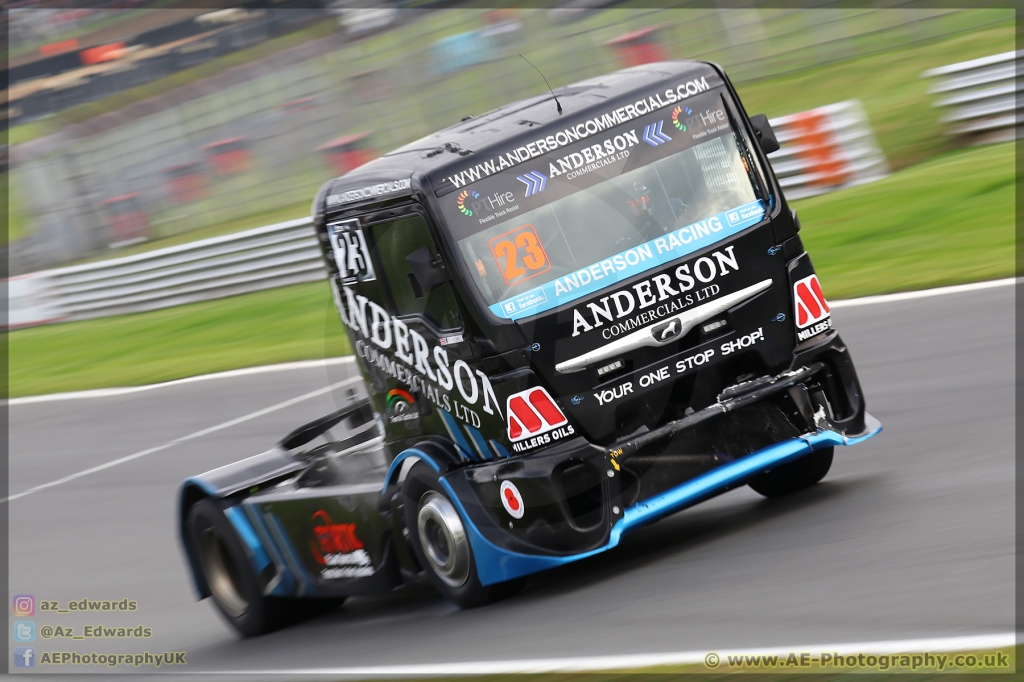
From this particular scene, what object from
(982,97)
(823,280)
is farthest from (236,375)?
(982,97)

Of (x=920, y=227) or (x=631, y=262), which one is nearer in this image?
(x=631, y=262)

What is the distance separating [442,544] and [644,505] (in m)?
1.03

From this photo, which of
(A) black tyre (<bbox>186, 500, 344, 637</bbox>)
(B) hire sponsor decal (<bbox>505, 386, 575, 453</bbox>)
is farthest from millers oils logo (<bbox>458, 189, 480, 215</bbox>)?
(A) black tyre (<bbox>186, 500, 344, 637</bbox>)

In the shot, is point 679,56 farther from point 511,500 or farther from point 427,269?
point 511,500

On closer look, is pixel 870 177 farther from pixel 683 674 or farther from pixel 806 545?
pixel 683 674

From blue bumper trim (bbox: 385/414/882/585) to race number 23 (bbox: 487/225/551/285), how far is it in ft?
3.33

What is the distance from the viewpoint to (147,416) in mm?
15742

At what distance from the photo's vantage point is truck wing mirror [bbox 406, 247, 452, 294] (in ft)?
21.5

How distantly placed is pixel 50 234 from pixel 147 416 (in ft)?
44.5

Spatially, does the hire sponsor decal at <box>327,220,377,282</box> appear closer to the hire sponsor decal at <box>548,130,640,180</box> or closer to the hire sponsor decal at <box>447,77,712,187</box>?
the hire sponsor decal at <box>447,77,712,187</box>

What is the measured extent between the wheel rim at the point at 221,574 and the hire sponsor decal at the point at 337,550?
0.88m

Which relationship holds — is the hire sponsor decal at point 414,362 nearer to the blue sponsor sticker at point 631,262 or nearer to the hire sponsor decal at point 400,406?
the hire sponsor decal at point 400,406

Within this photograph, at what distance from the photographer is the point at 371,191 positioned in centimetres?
686

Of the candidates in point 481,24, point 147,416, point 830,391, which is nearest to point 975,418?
point 830,391
